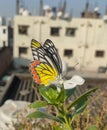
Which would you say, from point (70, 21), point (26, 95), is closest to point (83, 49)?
point (70, 21)

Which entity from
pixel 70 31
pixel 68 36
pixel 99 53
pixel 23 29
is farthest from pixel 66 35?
pixel 23 29

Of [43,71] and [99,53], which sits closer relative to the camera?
[43,71]

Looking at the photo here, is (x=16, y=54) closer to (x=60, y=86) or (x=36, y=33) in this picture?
(x=36, y=33)

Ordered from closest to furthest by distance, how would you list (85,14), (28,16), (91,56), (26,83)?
1. (26,83)
2. (28,16)
3. (91,56)
4. (85,14)

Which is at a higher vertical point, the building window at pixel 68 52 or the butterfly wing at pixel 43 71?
the butterfly wing at pixel 43 71

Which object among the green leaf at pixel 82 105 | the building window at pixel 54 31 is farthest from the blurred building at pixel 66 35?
the green leaf at pixel 82 105

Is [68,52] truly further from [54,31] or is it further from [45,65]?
[45,65]

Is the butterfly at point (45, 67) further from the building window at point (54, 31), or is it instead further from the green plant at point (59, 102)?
the building window at point (54, 31)
